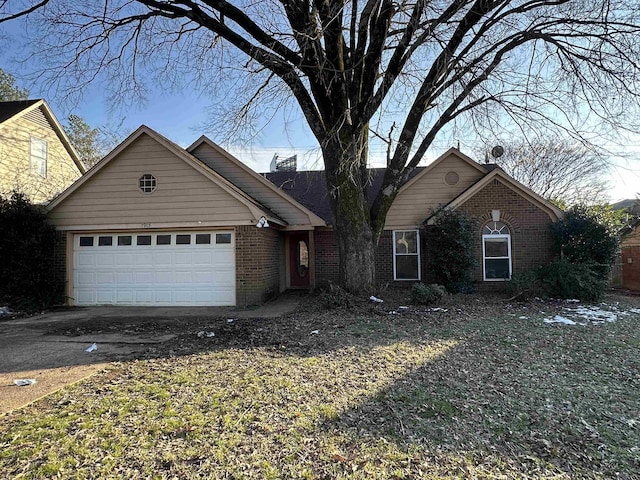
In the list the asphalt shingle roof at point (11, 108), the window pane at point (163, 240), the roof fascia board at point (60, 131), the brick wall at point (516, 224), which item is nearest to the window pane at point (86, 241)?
the window pane at point (163, 240)

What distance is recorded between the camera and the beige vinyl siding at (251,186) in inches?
491

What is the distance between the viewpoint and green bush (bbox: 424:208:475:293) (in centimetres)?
1200

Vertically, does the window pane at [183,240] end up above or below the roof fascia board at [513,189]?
below

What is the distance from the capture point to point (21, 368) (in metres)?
5.13

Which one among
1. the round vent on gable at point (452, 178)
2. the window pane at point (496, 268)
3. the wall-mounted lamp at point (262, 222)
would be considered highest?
the round vent on gable at point (452, 178)

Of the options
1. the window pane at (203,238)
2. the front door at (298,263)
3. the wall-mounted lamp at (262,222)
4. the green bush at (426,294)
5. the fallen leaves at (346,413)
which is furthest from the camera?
the front door at (298,263)

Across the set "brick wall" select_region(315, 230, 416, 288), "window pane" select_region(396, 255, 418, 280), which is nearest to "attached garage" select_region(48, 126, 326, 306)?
"brick wall" select_region(315, 230, 416, 288)

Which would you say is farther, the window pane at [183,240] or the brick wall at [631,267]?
the brick wall at [631,267]

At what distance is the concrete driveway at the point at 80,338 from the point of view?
4.65 metres

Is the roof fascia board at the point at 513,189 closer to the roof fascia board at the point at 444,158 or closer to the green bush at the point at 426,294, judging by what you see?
the roof fascia board at the point at 444,158

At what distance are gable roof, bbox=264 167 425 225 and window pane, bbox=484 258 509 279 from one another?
4227mm

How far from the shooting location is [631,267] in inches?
548

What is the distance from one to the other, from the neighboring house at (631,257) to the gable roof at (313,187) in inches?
313

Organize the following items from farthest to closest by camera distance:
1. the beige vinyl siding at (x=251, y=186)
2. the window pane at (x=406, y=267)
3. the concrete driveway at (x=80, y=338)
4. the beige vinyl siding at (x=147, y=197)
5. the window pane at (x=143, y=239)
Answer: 1. the window pane at (x=406, y=267)
2. the beige vinyl siding at (x=251, y=186)
3. the window pane at (x=143, y=239)
4. the beige vinyl siding at (x=147, y=197)
5. the concrete driveway at (x=80, y=338)
